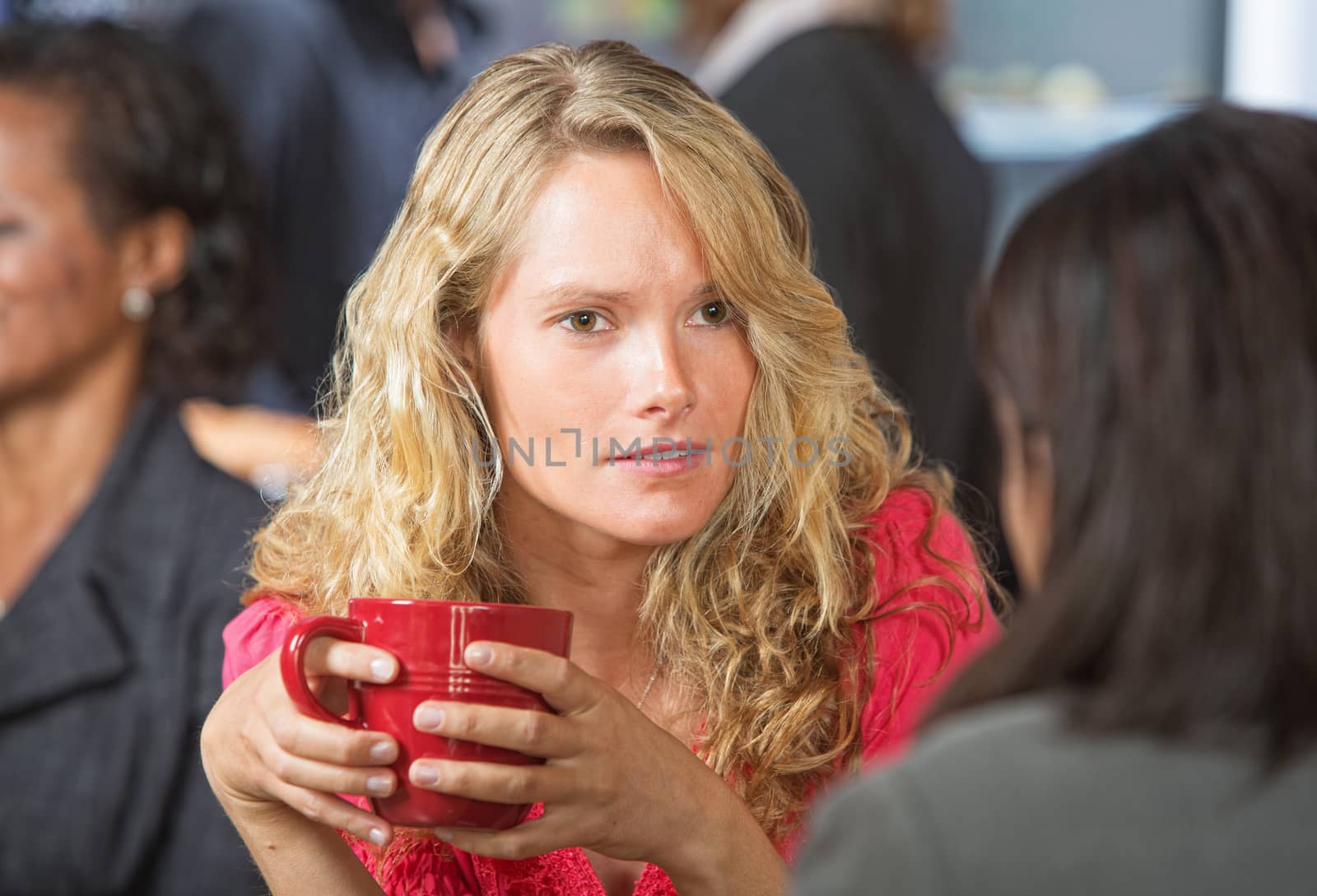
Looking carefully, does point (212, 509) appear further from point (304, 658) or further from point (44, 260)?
point (304, 658)

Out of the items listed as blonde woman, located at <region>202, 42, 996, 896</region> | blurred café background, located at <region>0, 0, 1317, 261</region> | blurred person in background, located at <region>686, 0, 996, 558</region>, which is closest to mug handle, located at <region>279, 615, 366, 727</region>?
blonde woman, located at <region>202, 42, 996, 896</region>

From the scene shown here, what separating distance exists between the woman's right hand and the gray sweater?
1.21 ft

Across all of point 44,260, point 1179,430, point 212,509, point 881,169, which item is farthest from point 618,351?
point 44,260

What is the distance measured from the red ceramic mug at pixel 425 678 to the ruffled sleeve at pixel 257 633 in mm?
333

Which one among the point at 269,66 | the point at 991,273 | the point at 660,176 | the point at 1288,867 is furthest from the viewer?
the point at 269,66

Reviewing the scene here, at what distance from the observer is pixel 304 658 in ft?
3.01

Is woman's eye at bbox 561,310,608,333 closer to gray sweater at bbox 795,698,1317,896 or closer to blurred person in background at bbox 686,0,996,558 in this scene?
gray sweater at bbox 795,698,1317,896

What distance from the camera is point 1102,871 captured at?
61 centimetres

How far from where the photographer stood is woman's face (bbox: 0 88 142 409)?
6.28 ft

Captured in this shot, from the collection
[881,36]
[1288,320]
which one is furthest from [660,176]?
[881,36]

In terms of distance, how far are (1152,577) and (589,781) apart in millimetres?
421

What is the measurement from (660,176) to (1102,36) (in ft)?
9.20

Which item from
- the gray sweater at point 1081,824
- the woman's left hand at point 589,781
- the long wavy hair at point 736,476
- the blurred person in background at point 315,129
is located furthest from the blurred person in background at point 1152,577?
the blurred person in background at point 315,129

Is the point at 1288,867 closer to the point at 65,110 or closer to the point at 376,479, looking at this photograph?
the point at 376,479
